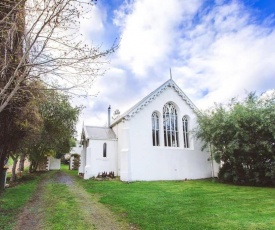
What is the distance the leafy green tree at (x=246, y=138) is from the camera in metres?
17.2

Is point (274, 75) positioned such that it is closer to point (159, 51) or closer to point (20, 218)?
point (159, 51)

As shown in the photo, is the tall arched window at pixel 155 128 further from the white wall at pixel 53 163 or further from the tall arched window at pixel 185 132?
the white wall at pixel 53 163

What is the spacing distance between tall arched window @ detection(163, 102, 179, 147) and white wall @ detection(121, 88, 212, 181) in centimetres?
41

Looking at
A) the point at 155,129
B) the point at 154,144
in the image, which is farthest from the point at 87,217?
the point at 155,129

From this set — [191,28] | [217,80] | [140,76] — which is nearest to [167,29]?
[191,28]

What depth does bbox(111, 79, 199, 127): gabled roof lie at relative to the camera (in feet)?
68.5

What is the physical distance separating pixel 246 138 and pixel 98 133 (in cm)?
1411

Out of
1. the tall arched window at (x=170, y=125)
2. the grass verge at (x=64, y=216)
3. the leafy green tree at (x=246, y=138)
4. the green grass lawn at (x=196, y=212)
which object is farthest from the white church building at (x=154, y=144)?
the grass verge at (x=64, y=216)

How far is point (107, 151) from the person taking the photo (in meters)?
23.2

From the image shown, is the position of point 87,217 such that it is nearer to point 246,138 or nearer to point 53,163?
point 246,138

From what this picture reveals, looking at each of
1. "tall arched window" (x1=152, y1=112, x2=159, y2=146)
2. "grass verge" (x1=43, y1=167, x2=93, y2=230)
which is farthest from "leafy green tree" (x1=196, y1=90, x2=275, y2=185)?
"grass verge" (x1=43, y1=167, x2=93, y2=230)

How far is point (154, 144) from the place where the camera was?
857 inches

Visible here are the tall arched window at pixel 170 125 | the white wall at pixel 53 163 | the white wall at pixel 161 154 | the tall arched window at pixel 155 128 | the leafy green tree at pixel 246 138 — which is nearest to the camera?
the leafy green tree at pixel 246 138

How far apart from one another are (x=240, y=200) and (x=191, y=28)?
917 cm
